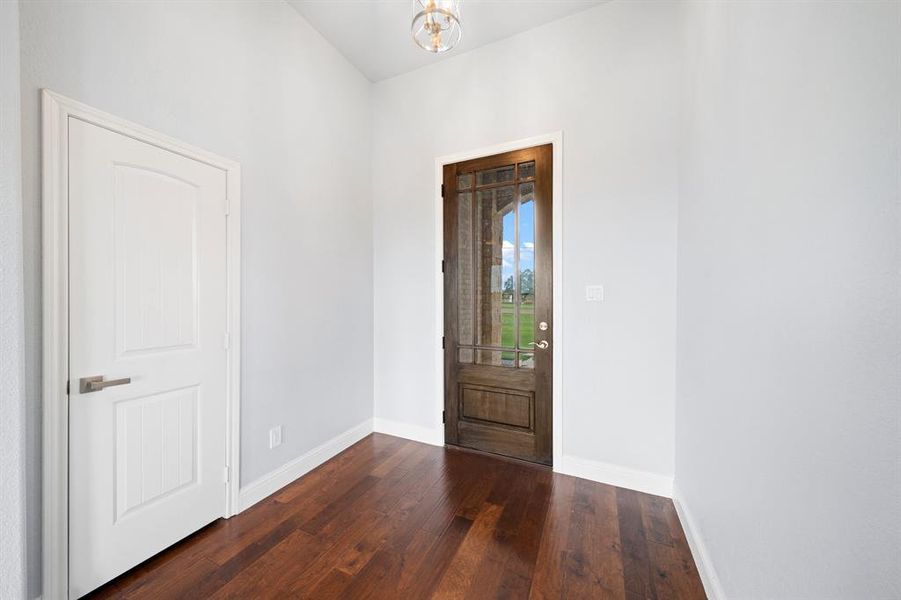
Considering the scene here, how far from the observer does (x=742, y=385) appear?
1.23 meters

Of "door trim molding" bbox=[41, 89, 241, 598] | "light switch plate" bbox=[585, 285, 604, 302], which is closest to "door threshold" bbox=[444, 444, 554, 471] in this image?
"light switch plate" bbox=[585, 285, 604, 302]

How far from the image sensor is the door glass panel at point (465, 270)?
290 cm

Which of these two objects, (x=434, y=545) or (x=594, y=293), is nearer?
(x=434, y=545)

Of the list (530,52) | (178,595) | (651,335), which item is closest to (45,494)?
(178,595)

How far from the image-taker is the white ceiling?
2422 millimetres

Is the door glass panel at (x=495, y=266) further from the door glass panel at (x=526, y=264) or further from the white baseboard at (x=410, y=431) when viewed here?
the white baseboard at (x=410, y=431)

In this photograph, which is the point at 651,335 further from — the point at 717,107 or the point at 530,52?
the point at 530,52

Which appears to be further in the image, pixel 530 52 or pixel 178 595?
pixel 530 52

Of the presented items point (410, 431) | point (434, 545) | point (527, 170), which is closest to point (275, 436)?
point (410, 431)

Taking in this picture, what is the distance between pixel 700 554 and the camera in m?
1.62

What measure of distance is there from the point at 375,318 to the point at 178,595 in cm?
220

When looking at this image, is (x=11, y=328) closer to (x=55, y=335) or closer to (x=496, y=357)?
(x=55, y=335)

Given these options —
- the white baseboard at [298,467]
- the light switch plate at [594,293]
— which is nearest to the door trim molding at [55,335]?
the white baseboard at [298,467]

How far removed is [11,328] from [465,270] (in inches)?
95.9
